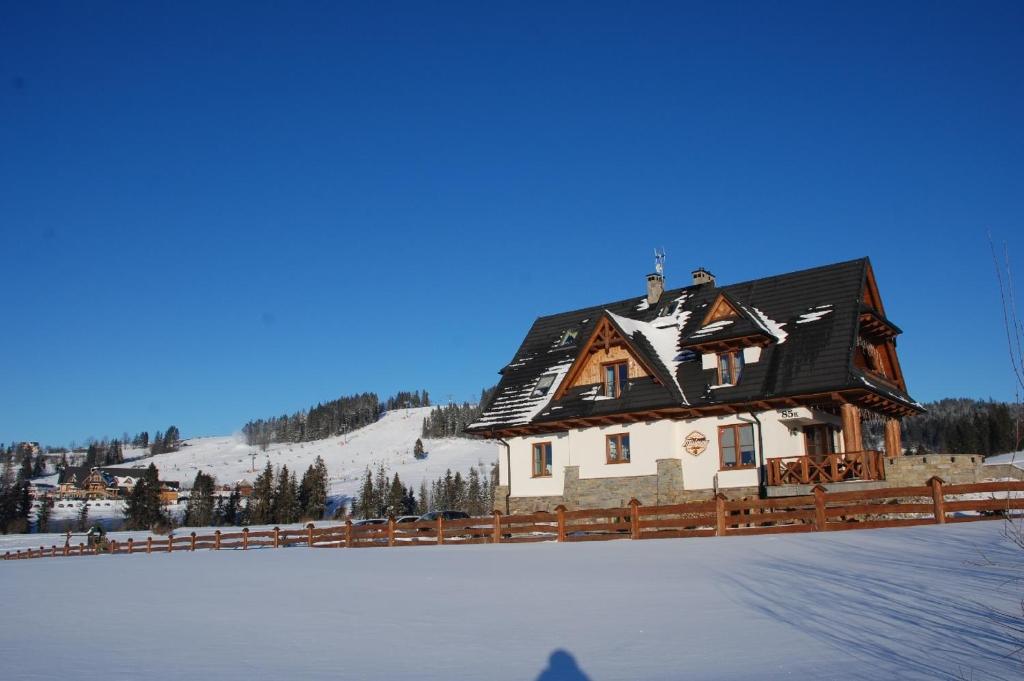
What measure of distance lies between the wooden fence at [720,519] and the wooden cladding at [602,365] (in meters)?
5.48

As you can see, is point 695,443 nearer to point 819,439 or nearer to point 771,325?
point 819,439

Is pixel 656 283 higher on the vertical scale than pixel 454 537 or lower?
higher

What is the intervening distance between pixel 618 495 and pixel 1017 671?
77.7 ft

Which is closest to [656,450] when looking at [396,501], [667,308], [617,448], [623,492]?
[617,448]

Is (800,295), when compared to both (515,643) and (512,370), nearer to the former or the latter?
(512,370)

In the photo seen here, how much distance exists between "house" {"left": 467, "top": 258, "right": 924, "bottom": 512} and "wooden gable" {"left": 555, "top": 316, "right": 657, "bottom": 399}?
0.05 meters

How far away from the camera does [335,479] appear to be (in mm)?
143375

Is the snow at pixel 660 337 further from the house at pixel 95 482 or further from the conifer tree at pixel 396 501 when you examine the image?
the house at pixel 95 482

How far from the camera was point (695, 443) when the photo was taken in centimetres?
2936

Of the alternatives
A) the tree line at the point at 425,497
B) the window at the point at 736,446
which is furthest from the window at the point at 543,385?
the tree line at the point at 425,497

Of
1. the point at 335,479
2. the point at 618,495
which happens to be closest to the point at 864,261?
the point at 618,495

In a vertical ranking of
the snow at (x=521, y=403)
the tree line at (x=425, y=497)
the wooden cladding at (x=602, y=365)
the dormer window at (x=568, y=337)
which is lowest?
the tree line at (x=425, y=497)

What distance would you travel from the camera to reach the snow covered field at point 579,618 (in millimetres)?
7879

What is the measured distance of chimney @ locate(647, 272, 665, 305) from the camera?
36.1 m
